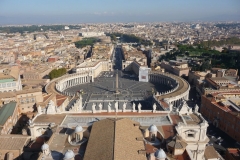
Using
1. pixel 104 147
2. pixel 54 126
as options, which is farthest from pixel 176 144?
pixel 54 126

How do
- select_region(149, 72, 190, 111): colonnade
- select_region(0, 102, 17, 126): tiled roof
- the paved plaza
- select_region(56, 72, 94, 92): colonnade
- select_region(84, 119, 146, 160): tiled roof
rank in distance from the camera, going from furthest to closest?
select_region(56, 72, 94, 92): colonnade → the paved plaza → select_region(149, 72, 190, 111): colonnade → select_region(0, 102, 17, 126): tiled roof → select_region(84, 119, 146, 160): tiled roof

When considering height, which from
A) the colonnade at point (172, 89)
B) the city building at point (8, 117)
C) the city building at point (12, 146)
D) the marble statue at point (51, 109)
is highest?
the marble statue at point (51, 109)

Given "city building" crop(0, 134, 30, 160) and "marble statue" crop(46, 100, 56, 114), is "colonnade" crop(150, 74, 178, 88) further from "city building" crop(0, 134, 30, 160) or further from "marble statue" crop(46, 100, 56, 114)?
"city building" crop(0, 134, 30, 160)

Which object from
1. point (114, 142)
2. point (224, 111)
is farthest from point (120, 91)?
point (114, 142)

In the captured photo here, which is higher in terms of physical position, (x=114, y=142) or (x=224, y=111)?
(x=114, y=142)

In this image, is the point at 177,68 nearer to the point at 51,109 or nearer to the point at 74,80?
the point at 74,80

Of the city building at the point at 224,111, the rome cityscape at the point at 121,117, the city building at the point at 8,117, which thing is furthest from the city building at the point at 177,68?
the city building at the point at 8,117

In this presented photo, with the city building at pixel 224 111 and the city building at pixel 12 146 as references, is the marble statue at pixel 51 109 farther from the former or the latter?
the city building at pixel 224 111

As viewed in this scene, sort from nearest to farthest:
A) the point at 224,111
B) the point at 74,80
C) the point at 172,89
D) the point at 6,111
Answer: the point at 6,111, the point at 224,111, the point at 172,89, the point at 74,80

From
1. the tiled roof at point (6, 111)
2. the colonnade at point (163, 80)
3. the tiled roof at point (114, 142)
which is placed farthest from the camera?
the colonnade at point (163, 80)

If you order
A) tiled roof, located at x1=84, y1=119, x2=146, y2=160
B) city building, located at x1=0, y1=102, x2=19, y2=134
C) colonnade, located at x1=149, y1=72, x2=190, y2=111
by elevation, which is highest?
tiled roof, located at x1=84, y1=119, x2=146, y2=160

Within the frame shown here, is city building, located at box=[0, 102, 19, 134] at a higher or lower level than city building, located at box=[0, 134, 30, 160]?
lower

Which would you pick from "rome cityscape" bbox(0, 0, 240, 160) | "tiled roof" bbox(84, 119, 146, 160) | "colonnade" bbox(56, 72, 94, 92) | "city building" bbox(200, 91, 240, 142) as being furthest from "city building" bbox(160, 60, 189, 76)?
"tiled roof" bbox(84, 119, 146, 160)
